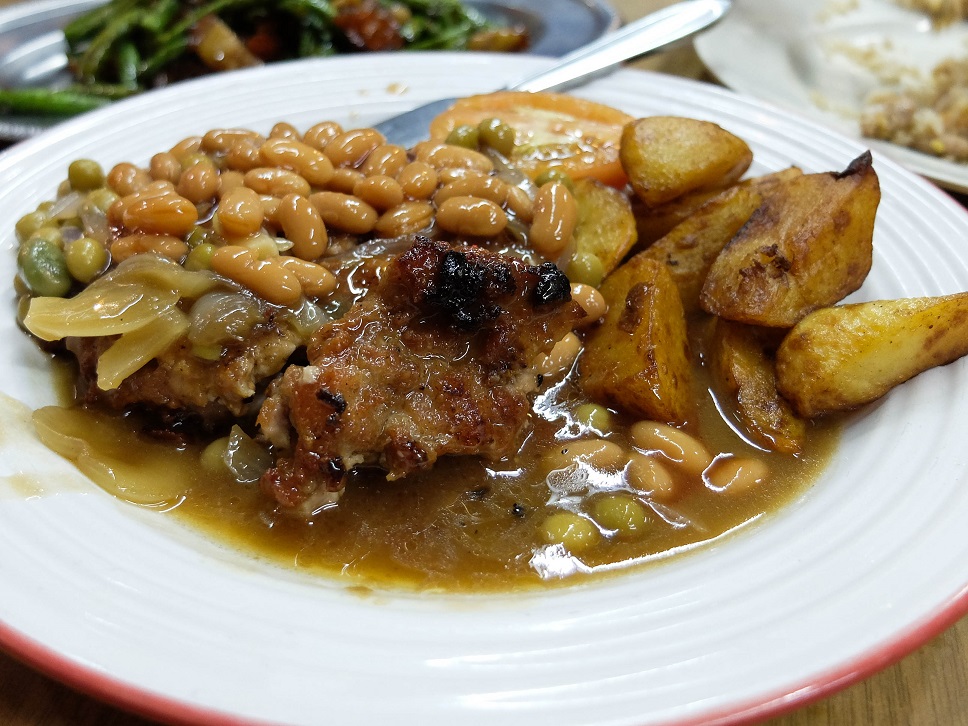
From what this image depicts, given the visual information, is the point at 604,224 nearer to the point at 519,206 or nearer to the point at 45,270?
the point at 519,206

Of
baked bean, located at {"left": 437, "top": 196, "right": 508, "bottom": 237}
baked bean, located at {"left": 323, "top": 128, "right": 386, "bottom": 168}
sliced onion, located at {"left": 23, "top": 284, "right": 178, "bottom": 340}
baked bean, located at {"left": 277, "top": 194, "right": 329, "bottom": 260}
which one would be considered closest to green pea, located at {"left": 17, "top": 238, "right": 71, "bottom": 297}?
sliced onion, located at {"left": 23, "top": 284, "right": 178, "bottom": 340}

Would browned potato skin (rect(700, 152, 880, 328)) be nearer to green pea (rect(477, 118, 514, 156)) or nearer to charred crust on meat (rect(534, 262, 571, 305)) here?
charred crust on meat (rect(534, 262, 571, 305))

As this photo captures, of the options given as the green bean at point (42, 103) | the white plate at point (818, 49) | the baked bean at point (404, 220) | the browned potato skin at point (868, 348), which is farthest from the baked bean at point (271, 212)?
the white plate at point (818, 49)

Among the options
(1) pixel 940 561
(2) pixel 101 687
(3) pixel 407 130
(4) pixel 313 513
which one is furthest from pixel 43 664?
(3) pixel 407 130

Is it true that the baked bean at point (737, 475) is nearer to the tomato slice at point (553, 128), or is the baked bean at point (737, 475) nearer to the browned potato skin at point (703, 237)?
the browned potato skin at point (703, 237)

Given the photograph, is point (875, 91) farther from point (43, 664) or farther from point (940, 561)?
point (43, 664)

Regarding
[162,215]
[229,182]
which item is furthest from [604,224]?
[162,215]
